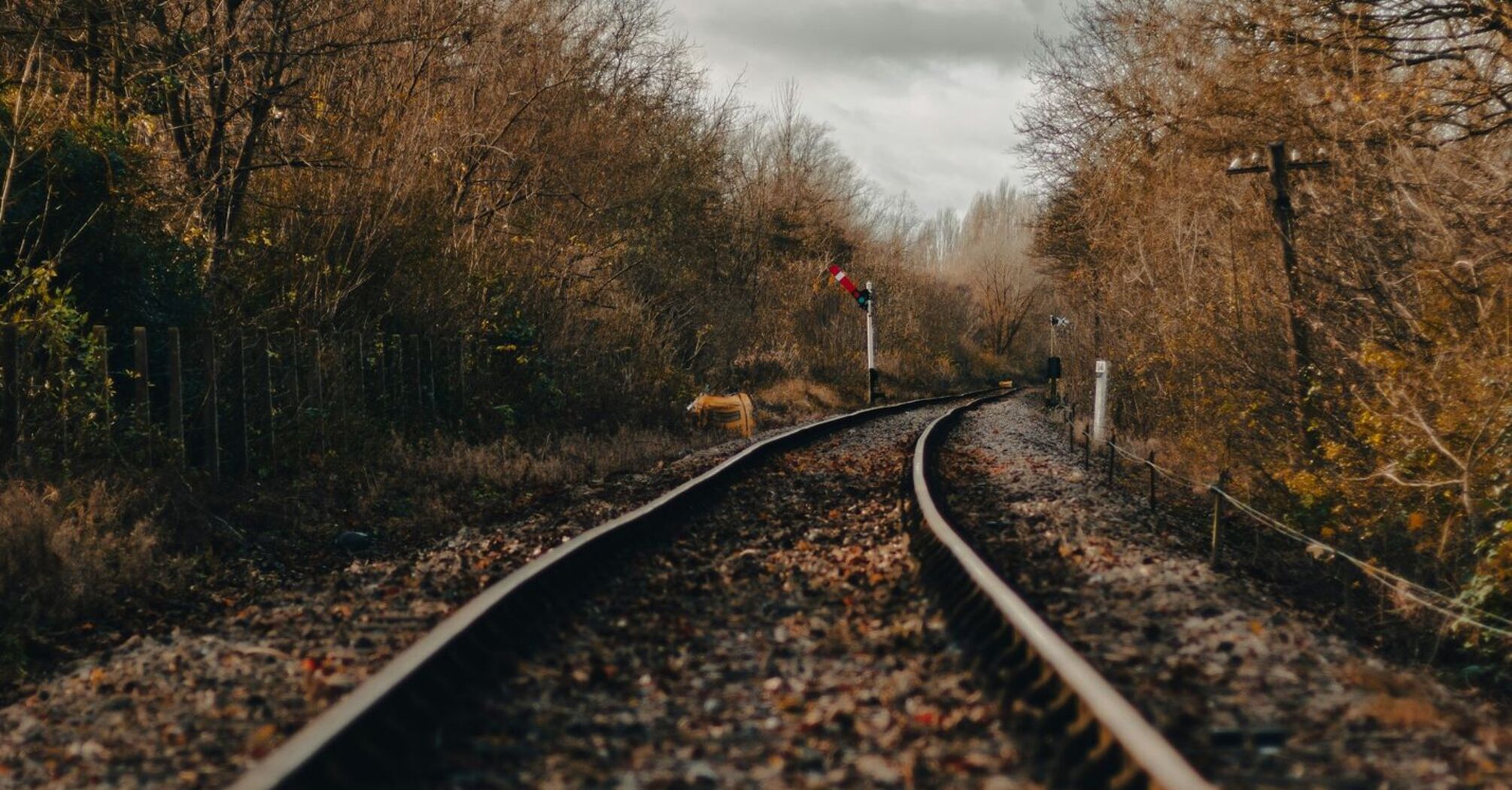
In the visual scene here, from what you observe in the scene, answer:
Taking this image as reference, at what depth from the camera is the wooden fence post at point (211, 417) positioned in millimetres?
9922

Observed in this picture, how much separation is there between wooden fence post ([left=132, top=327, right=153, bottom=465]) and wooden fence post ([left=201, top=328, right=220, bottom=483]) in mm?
523

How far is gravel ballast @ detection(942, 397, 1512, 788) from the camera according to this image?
3.52 metres

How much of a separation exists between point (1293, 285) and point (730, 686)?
35.4 ft

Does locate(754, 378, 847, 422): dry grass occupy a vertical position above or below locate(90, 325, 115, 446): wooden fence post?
below

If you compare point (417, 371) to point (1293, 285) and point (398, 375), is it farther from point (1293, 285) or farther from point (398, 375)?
point (1293, 285)

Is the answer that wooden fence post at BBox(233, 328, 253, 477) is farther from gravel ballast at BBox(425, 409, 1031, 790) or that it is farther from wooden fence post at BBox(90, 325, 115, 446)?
gravel ballast at BBox(425, 409, 1031, 790)

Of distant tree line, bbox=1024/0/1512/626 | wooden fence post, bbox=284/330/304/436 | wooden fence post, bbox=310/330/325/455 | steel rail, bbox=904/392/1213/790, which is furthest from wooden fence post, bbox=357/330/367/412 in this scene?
distant tree line, bbox=1024/0/1512/626

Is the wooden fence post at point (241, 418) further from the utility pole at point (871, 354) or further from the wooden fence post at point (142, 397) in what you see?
the utility pole at point (871, 354)

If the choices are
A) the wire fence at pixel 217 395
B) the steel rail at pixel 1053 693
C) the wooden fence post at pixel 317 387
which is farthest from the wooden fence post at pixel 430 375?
the steel rail at pixel 1053 693

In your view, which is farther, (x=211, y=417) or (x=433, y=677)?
(x=211, y=417)

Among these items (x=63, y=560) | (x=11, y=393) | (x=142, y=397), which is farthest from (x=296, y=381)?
(x=63, y=560)

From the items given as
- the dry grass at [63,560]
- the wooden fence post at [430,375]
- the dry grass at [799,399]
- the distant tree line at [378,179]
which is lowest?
the dry grass at [799,399]

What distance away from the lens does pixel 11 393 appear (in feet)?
27.1

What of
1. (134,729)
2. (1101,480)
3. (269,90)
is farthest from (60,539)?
(1101,480)
